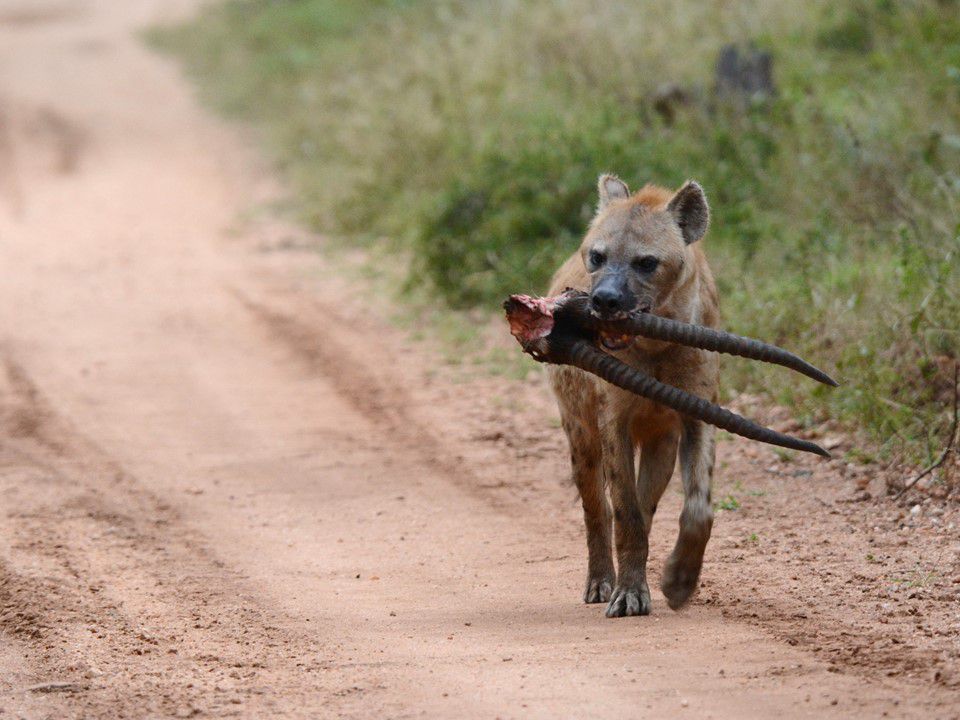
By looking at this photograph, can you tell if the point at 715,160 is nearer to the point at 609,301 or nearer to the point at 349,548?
the point at 349,548

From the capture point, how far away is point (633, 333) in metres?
4.42

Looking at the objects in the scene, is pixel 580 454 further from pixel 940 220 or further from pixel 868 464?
pixel 940 220

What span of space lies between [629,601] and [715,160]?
5.36 meters

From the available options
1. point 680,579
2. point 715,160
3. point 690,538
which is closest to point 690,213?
point 690,538

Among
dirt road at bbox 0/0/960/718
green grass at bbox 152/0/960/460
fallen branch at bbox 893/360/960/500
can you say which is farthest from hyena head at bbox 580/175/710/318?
green grass at bbox 152/0/960/460

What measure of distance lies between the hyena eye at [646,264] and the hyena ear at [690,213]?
0.26 m

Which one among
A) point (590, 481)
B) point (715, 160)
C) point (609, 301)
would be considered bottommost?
point (590, 481)

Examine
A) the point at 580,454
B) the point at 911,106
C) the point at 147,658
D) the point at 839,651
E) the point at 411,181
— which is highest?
the point at 911,106

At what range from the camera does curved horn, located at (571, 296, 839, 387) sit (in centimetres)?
421

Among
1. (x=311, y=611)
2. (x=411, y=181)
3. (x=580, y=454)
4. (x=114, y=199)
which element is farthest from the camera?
(x=114, y=199)

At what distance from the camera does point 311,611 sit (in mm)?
4742

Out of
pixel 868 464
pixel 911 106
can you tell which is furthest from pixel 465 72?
pixel 868 464

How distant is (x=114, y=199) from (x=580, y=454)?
33.8 ft

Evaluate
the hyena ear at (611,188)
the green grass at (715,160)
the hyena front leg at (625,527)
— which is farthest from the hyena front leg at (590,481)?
the green grass at (715,160)
